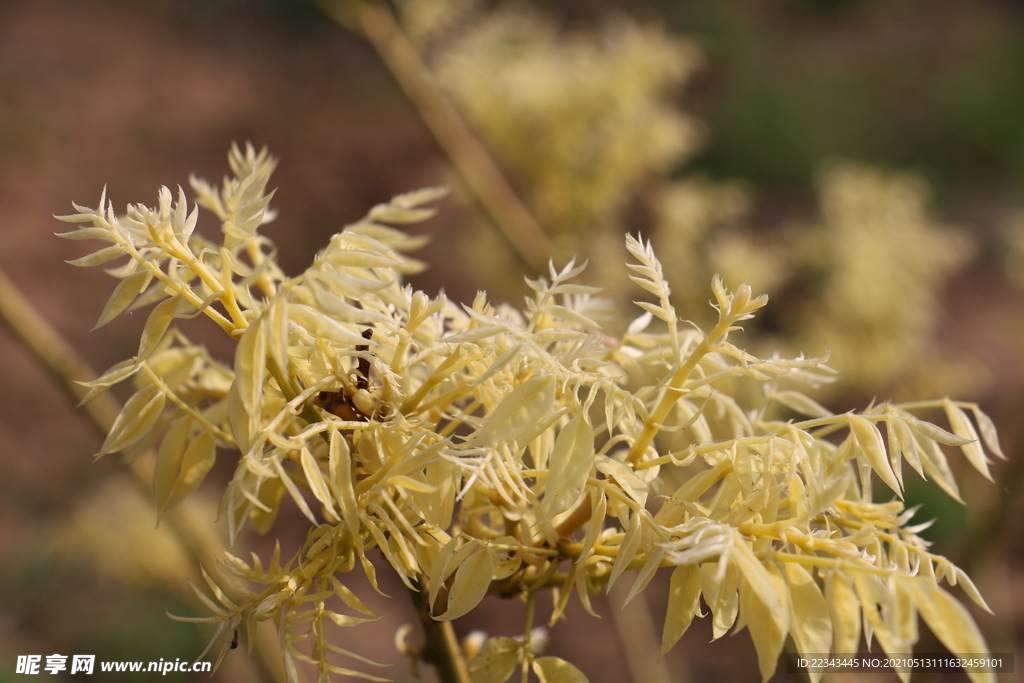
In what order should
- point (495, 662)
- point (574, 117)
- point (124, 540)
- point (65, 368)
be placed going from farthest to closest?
point (574, 117), point (124, 540), point (65, 368), point (495, 662)

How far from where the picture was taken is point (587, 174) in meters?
1.48

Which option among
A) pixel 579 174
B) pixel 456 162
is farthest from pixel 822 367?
pixel 579 174

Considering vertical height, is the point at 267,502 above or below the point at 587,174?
below

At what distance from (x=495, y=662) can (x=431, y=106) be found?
3.82ft

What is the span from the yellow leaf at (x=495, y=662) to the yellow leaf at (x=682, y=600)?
3.5 inches

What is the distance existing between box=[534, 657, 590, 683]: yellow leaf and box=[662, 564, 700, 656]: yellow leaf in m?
0.07

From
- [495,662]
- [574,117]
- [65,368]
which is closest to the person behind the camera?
[495,662]

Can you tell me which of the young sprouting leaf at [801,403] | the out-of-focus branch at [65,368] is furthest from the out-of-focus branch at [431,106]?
the young sprouting leaf at [801,403]

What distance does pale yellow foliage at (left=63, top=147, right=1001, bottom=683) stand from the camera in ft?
0.89

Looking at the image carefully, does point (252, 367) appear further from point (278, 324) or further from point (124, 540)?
point (124, 540)

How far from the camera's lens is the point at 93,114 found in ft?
12.7

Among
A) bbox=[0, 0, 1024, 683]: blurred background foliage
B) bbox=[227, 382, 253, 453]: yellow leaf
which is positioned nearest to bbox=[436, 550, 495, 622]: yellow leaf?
bbox=[227, 382, 253, 453]: yellow leaf

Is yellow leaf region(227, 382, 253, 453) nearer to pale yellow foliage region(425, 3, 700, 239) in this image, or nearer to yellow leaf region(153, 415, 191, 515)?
yellow leaf region(153, 415, 191, 515)

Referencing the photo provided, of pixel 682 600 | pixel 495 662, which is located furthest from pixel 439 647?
pixel 682 600
